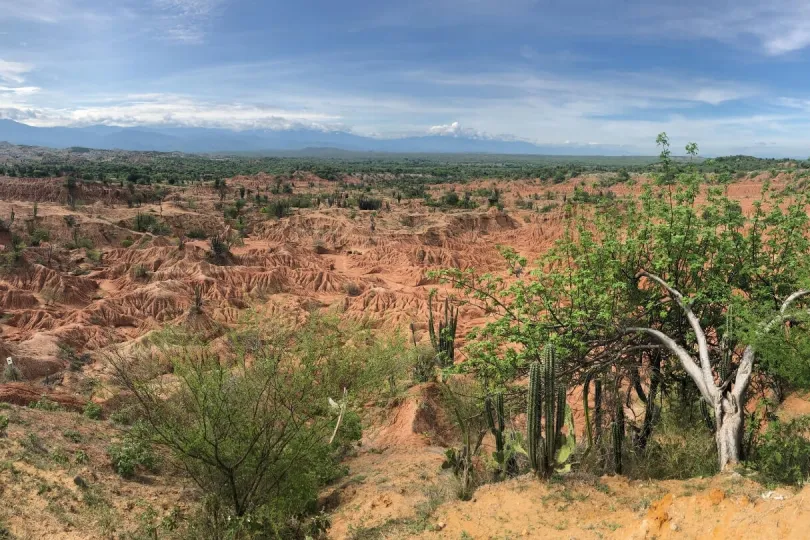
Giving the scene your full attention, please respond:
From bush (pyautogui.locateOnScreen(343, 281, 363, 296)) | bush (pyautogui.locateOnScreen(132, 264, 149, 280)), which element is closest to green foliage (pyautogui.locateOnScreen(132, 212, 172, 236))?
bush (pyautogui.locateOnScreen(132, 264, 149, 280))

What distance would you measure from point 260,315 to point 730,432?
40.4 feet

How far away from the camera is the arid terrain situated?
744cm

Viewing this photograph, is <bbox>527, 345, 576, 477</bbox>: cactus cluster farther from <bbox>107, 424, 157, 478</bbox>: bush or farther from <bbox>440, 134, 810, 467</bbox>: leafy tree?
<bbox>107, 424, 157, 478</bbox>: bush

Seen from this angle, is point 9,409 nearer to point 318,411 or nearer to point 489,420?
point 318,411

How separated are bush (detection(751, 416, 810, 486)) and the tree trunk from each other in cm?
29

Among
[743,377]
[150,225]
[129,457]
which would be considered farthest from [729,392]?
[150,225]

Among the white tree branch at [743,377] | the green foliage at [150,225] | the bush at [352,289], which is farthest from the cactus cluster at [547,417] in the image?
the green foliage at [150,225]

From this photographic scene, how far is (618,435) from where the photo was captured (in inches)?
341

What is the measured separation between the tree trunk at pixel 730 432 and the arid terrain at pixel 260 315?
20.1 inches

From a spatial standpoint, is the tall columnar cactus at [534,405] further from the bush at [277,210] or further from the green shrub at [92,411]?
the bush at [277,210]

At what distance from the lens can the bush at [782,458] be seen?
6930mm

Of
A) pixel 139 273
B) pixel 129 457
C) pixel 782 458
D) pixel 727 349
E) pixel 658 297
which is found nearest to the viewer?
pixel 782 458

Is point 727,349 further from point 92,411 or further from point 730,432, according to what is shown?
point 92,411

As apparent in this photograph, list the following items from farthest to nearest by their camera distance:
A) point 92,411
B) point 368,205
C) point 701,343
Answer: point 368,205 → point 92,411 → point 701,343
